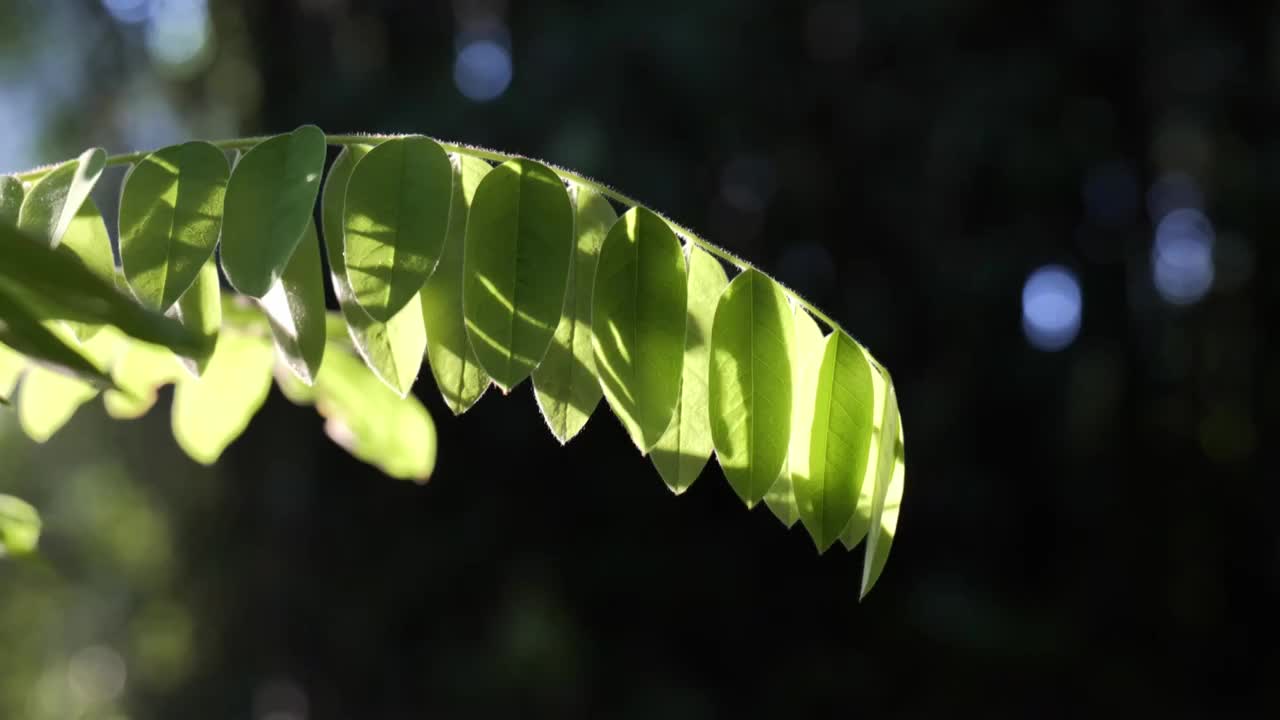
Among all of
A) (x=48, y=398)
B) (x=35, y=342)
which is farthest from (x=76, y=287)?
(x=48, y=398)

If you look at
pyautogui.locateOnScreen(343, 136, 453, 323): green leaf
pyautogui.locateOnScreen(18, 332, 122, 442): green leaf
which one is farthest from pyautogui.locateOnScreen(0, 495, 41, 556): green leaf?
pyautogui.locateOnScreen(343, 136, 453, 323): green leaf

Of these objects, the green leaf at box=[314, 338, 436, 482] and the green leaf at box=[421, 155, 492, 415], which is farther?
the green leaf at box=[314, 338, 436, 482]

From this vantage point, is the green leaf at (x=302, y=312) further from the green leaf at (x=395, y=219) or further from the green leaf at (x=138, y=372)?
the green leaf at (x=138, y=372)

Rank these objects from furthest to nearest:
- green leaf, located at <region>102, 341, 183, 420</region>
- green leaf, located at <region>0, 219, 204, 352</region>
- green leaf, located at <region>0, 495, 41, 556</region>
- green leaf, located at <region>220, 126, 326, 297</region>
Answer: green leaf, located at <region>102, 341, 183, 420</region>, green leaf, located at <region>0, 495, 41, 556</region>, green leaf, located at <region>220, 126, 326, 297</region>, green leaf, located at <region>0, 219, 204, 352</region>

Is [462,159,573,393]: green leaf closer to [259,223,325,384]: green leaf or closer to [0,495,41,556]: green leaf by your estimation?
[259,223,325,384]: green leaf

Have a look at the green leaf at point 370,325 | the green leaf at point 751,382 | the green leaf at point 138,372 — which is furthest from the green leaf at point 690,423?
the green leaf at point 138,372
